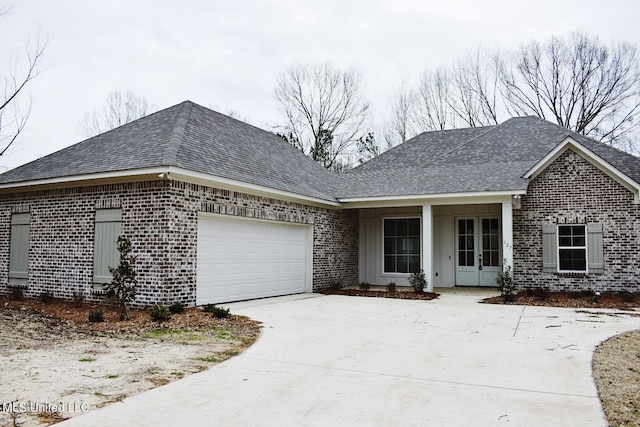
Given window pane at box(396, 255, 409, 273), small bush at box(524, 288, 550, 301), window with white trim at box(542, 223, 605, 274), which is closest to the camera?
small bush at box(524, 288, 550, 301)

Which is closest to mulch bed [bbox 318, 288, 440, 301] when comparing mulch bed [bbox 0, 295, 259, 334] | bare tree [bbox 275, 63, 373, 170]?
mulch bed [bbox 0, 295, 259, 334]

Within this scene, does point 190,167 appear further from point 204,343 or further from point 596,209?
point 596,209

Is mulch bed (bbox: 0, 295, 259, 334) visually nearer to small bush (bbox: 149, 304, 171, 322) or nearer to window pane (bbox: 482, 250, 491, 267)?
small bush (bbox: 149, 304, 171, 322)

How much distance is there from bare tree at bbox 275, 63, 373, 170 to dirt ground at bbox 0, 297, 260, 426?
24.1m

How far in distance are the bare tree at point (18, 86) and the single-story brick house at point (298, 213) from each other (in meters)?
4.91

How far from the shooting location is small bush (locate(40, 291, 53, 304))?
11.5 meters

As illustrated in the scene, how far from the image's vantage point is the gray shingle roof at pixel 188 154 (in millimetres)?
11102

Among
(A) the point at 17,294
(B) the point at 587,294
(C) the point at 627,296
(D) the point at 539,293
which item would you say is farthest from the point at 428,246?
(A) the point at 17,294

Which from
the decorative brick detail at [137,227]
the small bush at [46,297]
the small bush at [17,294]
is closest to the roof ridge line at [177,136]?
the decorative brick detail at [137,227]

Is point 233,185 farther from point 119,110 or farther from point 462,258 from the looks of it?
point 119,110

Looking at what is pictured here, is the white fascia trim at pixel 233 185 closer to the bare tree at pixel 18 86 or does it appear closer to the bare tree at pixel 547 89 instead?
the bare tree at pixel 18 86

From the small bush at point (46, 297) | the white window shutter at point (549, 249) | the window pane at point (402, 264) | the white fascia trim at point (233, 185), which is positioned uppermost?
the white fascia trim at point (233, 185)

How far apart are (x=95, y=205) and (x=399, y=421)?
9236mm

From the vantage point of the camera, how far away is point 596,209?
14.1 m
